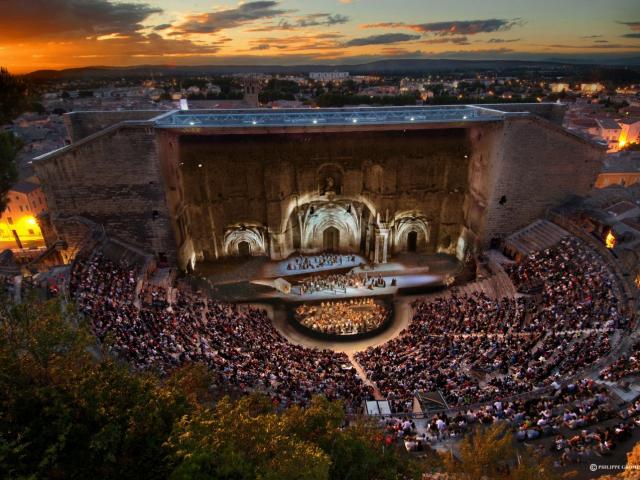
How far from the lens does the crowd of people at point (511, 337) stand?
54.3 ft

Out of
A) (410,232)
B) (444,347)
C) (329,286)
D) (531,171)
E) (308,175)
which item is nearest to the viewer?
(444,347)

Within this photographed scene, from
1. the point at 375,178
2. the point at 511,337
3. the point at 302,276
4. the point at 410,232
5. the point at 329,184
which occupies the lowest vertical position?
the point at 302,276

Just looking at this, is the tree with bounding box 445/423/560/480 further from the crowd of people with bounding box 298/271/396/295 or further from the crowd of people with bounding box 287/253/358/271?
the crowd of people with bounding box 287/253/358/271

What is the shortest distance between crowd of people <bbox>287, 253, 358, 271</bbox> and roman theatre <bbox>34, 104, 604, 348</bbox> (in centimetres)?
11

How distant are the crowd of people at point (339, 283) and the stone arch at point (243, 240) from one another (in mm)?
5711

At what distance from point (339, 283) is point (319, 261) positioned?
392 centimetres

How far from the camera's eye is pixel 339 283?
95.8ft

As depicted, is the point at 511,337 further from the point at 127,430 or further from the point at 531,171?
the point at 127,430

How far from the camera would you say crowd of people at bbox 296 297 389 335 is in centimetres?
2466

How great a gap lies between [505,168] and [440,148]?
5.18 meters

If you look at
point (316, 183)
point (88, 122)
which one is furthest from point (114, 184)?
point (316, 183)

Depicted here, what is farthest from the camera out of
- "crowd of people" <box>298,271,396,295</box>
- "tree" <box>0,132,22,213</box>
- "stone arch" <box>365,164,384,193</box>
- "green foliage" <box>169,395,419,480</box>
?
"stone arch" <box>365,164,384,193</box>

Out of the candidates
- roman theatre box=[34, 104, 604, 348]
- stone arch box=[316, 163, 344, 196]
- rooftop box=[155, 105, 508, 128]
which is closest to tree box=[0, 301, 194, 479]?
roman theatre box=[34, 104, 604, 348]

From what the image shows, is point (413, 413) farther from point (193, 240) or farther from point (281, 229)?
point (193, 240)
